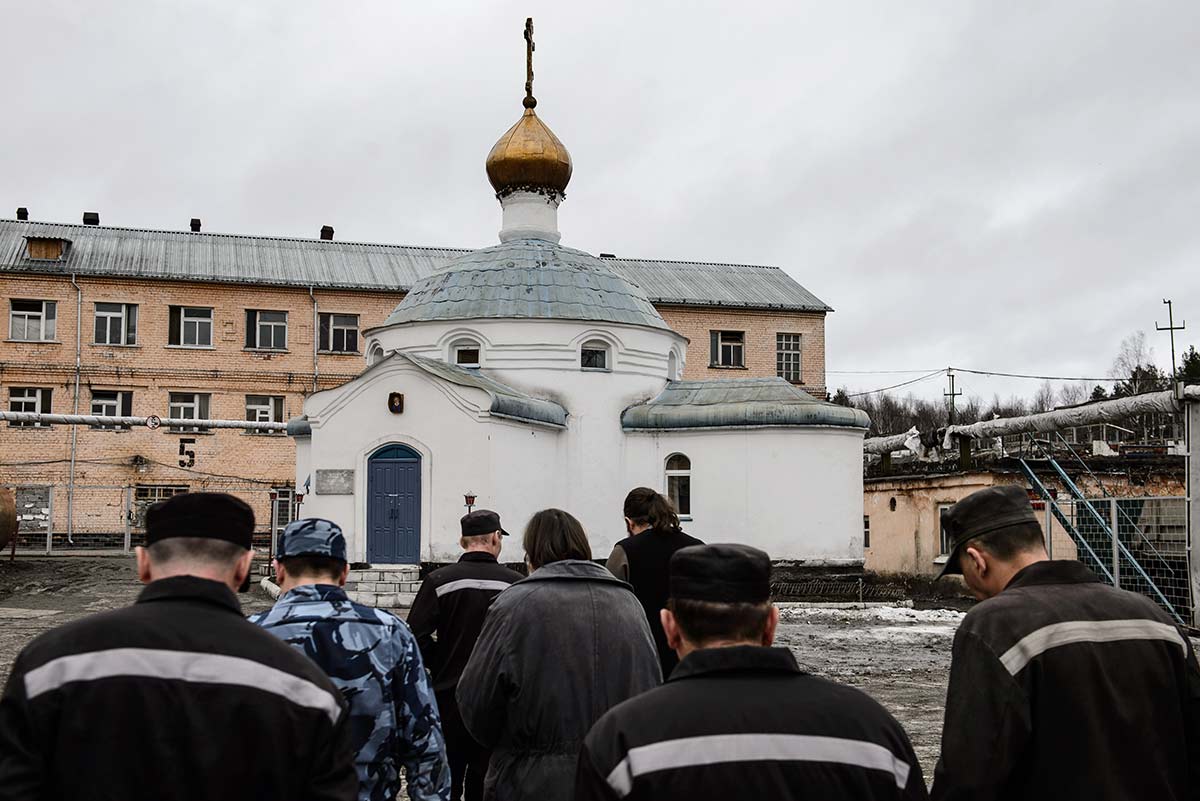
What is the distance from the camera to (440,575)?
19.1 feet

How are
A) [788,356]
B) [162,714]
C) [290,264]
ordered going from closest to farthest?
Answer: [162,714] → [290,264] → [788,356]

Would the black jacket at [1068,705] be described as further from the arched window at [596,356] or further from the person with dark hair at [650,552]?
the arched window at [596,356]

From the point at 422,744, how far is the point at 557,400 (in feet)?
65.4

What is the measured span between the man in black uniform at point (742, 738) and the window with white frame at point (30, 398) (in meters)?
37.0

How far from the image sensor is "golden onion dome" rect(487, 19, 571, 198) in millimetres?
26281

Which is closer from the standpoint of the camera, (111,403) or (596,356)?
(596,356)

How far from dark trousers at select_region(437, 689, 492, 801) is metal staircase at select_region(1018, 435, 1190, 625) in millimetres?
12643

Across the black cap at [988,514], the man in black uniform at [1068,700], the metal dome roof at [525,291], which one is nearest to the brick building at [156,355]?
the metal dome roof at [525,291]

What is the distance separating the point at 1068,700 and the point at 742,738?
1.41 m

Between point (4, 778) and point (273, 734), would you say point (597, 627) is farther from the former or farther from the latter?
point (4, 778)

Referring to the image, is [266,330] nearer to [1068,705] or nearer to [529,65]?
[529,65]

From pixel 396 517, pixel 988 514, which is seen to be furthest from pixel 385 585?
pixel 988 514

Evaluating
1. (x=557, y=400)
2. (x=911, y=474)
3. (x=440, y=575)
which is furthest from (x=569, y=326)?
(x=440, y=575)

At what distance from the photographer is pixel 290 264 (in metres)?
39.3
